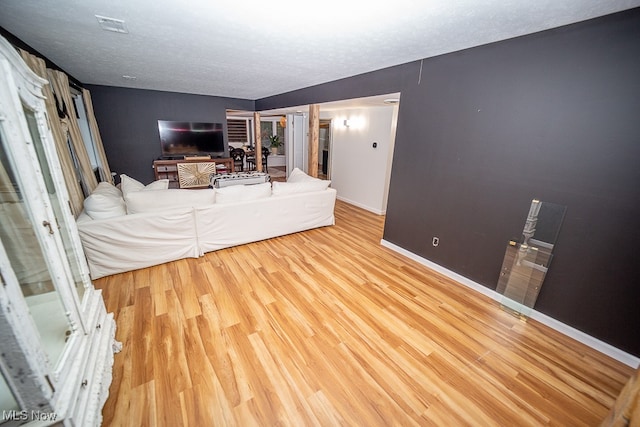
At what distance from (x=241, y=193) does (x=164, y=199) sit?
2.81 feet

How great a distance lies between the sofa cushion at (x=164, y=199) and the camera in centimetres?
255

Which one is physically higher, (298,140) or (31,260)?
(298,140)

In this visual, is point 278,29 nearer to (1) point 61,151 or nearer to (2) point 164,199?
(2) point 164,199

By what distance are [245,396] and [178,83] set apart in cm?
514

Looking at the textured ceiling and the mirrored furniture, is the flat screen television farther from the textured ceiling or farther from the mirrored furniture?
the mirrored furniture

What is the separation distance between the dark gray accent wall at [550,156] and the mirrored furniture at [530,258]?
0.20 feet

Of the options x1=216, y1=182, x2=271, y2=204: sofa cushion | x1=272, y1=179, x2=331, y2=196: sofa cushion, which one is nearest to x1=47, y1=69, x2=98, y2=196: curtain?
x1=216, y1=182, x2=271, y2=204: sofa cushion

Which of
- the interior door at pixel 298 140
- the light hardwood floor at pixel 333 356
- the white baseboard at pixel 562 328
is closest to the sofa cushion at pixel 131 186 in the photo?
the light hardwood floor at pixel 333 356

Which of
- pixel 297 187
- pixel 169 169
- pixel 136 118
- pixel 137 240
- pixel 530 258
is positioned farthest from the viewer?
pixel 169 169

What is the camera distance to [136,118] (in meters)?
5.36

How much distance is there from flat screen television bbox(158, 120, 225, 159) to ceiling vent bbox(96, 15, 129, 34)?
4064 millimetres

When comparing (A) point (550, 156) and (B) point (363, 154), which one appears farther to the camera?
(B) point (363, 154)

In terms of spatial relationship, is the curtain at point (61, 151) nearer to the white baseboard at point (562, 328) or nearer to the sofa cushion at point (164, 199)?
the sofa cushion at point (164, 199)

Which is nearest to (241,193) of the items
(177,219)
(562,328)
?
(177,219)
